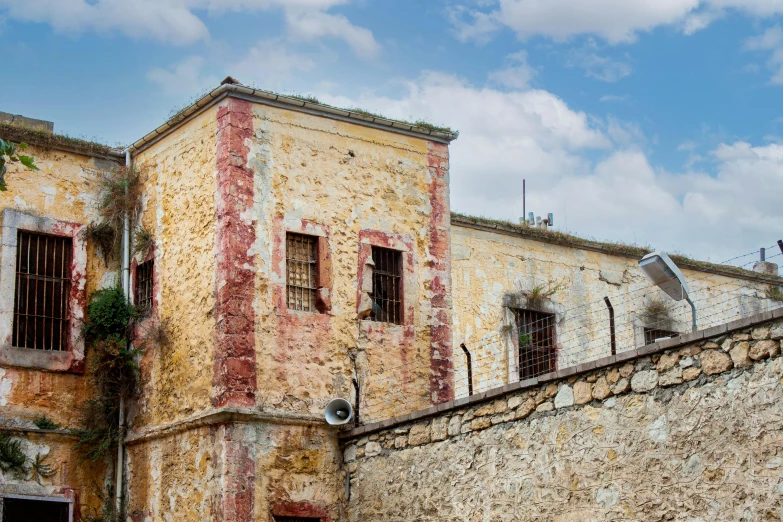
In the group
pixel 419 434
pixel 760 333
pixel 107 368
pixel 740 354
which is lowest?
pixel 419 434

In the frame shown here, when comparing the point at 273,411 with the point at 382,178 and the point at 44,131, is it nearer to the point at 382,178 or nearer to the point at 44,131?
the point at 382,178

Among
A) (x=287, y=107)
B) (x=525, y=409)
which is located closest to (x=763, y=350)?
(x=525, y=409)

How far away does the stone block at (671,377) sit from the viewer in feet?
34.0

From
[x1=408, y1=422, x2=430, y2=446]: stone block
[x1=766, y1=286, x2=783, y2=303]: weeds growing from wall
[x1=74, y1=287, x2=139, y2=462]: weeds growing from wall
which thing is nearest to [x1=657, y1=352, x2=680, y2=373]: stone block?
[x1=408, y1=422, x2=430, y2=446]: stone block

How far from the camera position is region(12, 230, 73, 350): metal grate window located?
1580 centimetres

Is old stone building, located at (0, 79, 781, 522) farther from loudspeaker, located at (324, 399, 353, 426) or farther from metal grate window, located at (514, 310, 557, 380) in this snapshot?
metal grate window, located at (514, 310, 557, 380)


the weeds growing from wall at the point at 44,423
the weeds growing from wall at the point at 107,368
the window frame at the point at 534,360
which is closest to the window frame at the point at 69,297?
the weeds growing from wall at the point at 107,368

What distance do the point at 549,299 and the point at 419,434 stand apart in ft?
24.2

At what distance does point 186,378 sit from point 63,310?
248 cm

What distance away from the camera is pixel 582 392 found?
37.3 ft

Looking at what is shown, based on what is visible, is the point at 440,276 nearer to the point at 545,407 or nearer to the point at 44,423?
the point at 545,407

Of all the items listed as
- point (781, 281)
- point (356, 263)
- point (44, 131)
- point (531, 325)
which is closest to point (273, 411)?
point (356, 263)

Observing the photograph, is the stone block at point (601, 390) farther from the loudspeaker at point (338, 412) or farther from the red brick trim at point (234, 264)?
the red brick trim at point (234, 264)

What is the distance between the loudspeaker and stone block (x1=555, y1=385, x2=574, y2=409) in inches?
150
